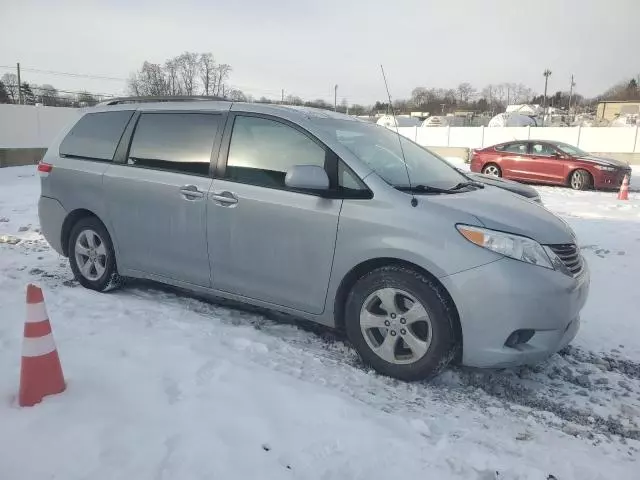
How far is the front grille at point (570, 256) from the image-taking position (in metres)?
3.22

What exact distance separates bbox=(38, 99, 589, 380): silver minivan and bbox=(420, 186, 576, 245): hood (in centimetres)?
1

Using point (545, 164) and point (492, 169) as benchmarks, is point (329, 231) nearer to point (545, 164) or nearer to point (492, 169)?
point (545, 164)

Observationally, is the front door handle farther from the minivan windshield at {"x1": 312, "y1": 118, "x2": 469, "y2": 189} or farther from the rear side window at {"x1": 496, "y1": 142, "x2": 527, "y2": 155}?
the rear side window at {"x1": 496, "y1": 142, "x2": 527, "y2": 155}

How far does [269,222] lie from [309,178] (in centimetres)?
49

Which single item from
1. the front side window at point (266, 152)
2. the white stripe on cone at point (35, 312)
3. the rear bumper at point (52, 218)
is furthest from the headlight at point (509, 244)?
the rear bumper at point (52, 218)

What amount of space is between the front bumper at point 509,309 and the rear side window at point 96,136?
3.34 m

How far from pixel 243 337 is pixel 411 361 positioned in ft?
4.22

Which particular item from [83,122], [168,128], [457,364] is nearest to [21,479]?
[457,364]

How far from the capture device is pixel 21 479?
7.22 feet

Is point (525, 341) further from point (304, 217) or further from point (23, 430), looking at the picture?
point (23, 430)

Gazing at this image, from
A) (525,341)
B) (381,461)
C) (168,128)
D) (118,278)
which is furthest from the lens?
(118,278)

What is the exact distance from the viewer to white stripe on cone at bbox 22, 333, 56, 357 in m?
2.73

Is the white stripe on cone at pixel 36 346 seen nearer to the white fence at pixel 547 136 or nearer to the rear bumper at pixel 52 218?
the rear bumper at pixel 52 218

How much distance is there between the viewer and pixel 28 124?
68.4 feet
